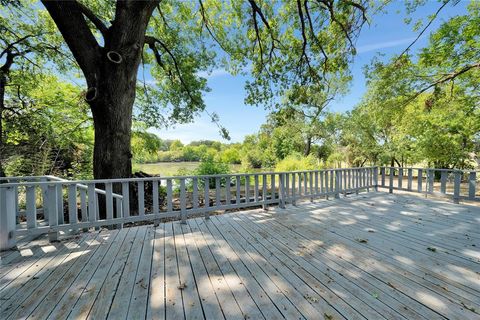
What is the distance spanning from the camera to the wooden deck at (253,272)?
144 cm

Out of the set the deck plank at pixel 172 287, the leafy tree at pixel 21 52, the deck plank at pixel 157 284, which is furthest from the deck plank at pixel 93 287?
the leafy tree at pixel 21 52

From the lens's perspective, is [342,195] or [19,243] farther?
[342,195]

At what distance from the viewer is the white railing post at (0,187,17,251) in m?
2.23

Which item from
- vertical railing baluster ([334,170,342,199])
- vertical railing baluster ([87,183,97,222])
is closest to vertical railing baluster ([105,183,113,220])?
vertical railing baluster ([87,183,97,222])

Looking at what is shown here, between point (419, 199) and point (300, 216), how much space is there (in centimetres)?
331

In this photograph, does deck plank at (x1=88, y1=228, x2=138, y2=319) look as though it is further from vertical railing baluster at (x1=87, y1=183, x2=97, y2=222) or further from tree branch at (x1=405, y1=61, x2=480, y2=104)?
tree branch at (x1=405, y1=61, x2=480, y2=104)

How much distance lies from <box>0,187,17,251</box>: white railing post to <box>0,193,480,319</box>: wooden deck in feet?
0.51

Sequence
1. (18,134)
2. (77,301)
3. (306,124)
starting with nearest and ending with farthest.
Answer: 1. (77,301)
2. (18,134)
3. (306,124)

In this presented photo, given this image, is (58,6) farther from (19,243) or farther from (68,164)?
(68,164)

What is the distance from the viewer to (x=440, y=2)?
16.2 ft

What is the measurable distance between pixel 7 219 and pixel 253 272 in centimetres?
273

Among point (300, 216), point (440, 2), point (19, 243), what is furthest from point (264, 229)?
point (440, 2)

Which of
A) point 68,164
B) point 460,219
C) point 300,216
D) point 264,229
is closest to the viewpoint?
point 264,229

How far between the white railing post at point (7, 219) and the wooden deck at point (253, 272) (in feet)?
0.51
